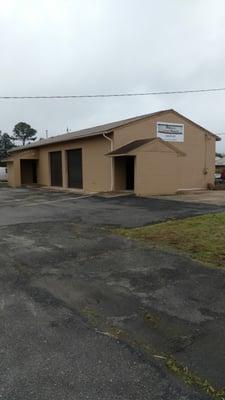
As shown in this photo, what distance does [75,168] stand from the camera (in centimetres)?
2741

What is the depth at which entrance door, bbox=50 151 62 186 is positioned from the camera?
29.9m

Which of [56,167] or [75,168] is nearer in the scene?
[75,168]

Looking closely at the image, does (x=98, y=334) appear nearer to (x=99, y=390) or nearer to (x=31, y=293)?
(x=99, y=390)

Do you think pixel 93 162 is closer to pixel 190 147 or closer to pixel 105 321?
pixel 190 147

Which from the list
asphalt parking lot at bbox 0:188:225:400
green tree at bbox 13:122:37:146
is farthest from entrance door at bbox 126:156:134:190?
green tree at bbox 13:122:37:146

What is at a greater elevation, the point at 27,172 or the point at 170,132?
the point at 170,132

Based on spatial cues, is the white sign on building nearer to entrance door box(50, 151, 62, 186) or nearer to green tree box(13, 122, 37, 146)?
entrance door box(50, 151, 62, 186)

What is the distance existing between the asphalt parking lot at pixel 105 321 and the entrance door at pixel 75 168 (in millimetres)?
18502

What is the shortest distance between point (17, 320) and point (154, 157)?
59.4ft

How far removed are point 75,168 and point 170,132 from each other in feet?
22.3

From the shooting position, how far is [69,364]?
346cm

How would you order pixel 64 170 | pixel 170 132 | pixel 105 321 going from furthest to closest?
pixel 64 170 < pixel 170 132 < pixel 105 321

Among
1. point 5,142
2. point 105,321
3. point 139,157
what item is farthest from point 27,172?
point 5,142

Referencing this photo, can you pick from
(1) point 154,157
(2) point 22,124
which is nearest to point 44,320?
(1) point 154,157
